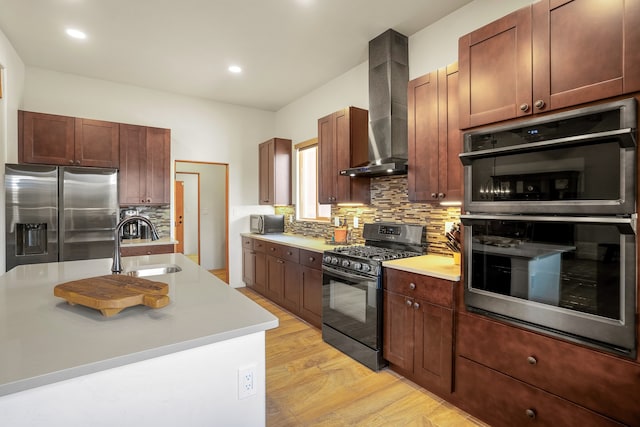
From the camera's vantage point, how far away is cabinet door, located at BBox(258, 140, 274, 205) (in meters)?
5.02

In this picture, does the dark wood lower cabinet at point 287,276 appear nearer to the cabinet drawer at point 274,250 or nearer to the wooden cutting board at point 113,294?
the cabinet drawer at point 274,250

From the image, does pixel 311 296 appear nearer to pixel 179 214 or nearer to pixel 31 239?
pixel 31 239

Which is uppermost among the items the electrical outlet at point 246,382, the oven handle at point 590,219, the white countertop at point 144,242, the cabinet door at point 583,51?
the cabinet door at point 583,51

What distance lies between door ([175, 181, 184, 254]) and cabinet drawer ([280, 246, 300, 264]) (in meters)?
3.76

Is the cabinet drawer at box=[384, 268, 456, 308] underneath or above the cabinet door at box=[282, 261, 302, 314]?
above

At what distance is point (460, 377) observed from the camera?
2084mm

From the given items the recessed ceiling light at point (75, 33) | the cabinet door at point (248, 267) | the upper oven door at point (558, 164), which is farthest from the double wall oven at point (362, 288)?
the recessed ceiling light at point (75, 33)

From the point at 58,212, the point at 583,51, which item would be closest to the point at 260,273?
the point at 58,212

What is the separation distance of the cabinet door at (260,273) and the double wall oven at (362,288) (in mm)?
1604

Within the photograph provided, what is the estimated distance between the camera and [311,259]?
11.6 ft

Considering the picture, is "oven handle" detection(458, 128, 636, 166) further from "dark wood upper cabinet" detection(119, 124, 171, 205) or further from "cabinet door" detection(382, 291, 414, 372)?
"dark wood upper cabinet" detection(119, 124, 171, 205)

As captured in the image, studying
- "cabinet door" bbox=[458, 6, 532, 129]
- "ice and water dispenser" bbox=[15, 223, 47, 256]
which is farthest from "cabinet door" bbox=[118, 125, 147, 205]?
"cabinet door" bbox=[458, 6, 532, 129]

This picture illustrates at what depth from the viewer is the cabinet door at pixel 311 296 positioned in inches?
136

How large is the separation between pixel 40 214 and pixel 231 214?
8.05ft
